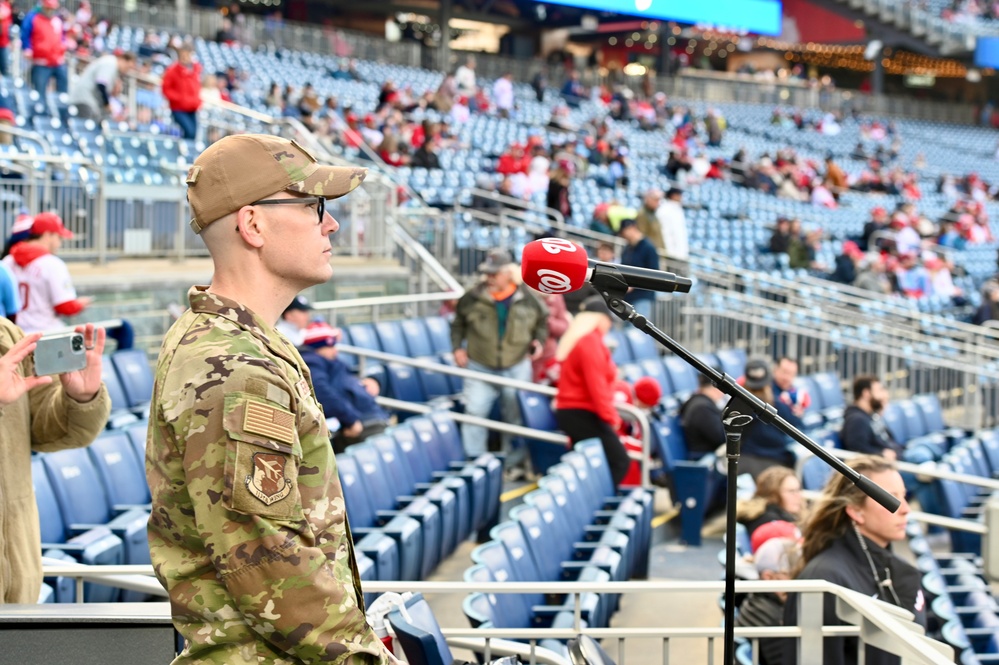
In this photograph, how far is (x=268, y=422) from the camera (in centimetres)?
181

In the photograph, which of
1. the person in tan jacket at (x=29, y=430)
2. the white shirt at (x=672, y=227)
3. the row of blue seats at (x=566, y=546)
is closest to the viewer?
the person in tan jacket at (x=29, y=430)

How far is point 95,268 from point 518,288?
144 inches

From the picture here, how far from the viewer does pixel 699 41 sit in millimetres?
43375

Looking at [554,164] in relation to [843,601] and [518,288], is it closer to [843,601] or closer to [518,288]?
[518,288]

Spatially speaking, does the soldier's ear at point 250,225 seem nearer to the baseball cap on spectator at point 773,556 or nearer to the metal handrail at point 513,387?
the baseball cap on spectator at point 773,556

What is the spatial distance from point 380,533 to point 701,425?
3.26 m

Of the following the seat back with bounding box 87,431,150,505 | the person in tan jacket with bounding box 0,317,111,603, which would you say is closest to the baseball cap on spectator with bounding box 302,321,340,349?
the seat back with bounding box 87,431,150,505

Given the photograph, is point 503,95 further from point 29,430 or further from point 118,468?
point 29,430

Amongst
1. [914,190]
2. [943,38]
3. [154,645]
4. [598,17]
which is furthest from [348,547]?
[943,38]

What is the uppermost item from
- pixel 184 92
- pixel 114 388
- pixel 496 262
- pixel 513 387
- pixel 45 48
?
pixel 45 48

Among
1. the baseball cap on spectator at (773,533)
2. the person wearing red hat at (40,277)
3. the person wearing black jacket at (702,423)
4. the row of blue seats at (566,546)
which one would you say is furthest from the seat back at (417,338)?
the baseball cap on spectator at (773,533)

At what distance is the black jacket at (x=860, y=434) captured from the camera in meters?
8.24

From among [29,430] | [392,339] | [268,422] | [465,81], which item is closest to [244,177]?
[268,422]

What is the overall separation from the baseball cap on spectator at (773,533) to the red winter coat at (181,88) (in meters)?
8.74
